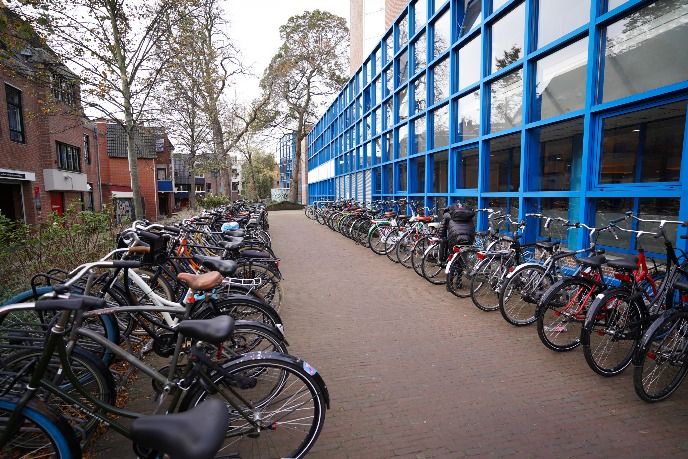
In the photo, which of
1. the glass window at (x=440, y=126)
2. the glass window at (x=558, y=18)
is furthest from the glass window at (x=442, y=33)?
the glass window at (x=558, y=18)

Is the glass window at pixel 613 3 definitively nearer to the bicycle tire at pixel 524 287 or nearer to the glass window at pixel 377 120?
the bicycle tire at pixel 524 287

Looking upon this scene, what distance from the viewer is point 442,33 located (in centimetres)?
866

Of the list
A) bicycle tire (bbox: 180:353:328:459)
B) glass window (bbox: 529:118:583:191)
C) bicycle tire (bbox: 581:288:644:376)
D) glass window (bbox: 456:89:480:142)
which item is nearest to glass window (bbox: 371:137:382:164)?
glass window (bbox: 456:89:480:142)

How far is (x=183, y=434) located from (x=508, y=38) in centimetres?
738

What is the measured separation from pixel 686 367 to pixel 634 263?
843 millimetres

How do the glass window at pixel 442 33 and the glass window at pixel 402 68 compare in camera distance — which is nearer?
the glass window at pixel 442 33

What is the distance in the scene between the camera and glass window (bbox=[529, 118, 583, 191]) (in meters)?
5.33

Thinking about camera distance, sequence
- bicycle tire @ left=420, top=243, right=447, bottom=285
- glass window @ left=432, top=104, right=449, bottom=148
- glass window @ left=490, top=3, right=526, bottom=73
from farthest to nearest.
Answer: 1. glass window @ left=432, top=104, right=449, bottom=148
2. bicycle tire @ left=420, top=243, right=447, bottom=285
3. glass window @ left=490, top=3, right=526, bottom=73

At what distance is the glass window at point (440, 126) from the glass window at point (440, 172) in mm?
233

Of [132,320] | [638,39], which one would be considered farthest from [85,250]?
[638,39]

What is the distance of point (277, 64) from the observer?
94.8 feet

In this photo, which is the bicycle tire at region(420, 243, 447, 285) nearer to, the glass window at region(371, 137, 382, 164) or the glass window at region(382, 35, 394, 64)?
the glass window at region(371, 137, 382, 164)

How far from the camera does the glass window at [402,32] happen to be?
1098 cm

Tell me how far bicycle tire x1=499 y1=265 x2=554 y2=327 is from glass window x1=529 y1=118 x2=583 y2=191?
5.53ft
